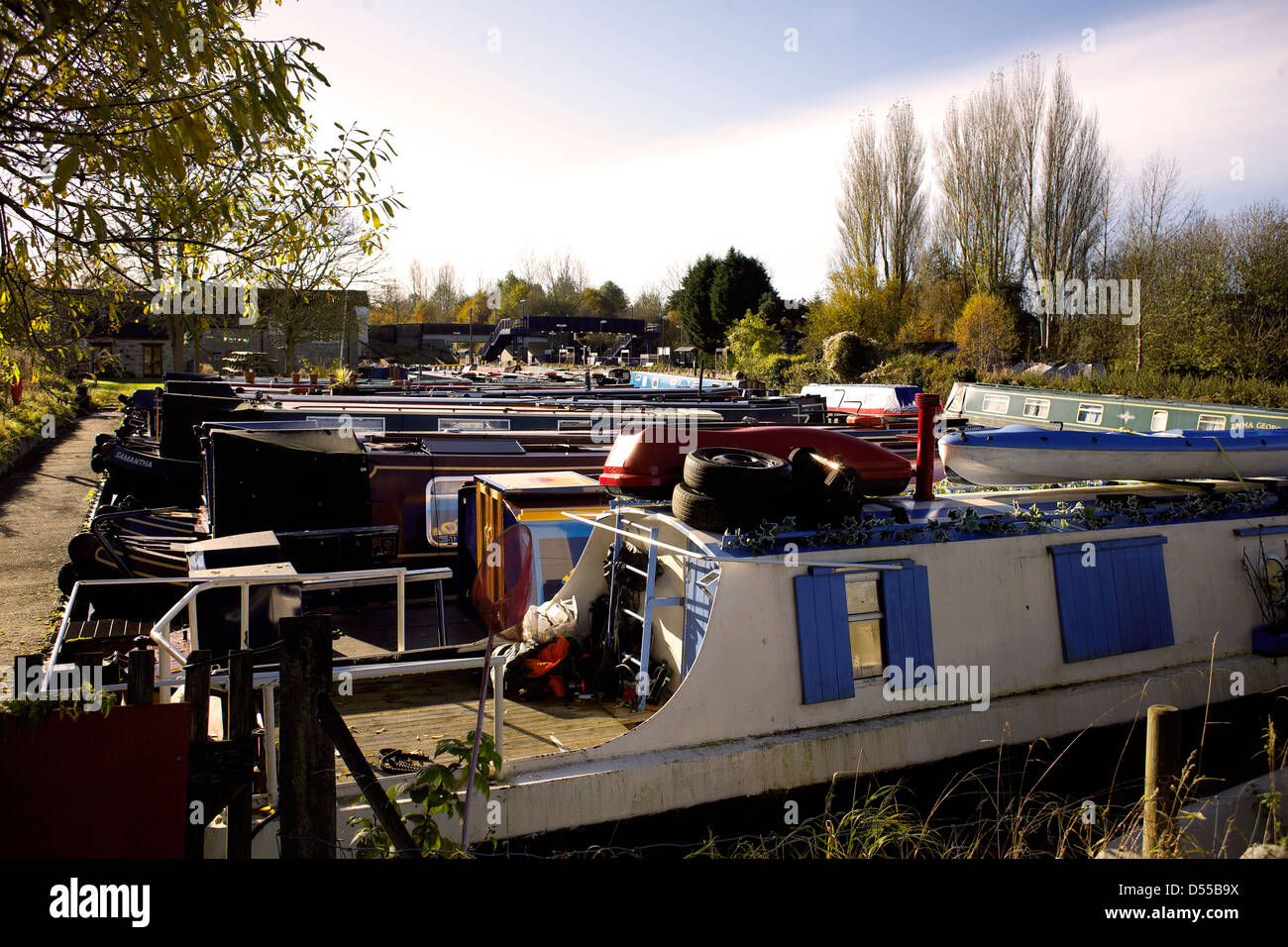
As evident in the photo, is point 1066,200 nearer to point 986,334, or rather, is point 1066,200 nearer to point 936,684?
point 986,334

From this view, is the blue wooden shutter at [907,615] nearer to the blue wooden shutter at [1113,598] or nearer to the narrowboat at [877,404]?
the blue wooden shutter at [1113,598]

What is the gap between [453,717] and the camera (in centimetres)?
622

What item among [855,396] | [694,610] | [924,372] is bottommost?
[694,610]

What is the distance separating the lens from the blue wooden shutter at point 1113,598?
700 centimetres

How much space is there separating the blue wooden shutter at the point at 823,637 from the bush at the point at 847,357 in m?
30.7

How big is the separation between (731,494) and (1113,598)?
11.5 feet

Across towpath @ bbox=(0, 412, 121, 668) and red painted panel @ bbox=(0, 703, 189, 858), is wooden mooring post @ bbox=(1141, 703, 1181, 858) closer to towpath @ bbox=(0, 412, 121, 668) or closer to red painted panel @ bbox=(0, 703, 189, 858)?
red painted panel @ bbox=(0, 703, 189, 858)

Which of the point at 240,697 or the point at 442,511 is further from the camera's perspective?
the point at 442,511

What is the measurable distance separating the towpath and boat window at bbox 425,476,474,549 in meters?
4.56

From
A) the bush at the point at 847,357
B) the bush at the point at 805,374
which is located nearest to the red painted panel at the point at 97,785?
the bush at the point at 805,374

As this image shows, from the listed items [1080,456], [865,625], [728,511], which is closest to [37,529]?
[728,511]

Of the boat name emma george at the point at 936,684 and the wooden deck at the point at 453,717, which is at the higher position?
the boat name emma george at the point at 936,684
